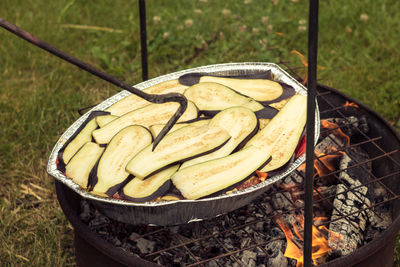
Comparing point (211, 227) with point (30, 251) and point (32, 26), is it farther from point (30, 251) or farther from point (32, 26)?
point (32, 26)

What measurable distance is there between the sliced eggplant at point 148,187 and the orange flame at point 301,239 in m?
0.55

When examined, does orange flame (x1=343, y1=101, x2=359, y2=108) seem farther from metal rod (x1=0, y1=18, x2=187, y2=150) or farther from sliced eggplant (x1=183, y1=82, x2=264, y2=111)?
metal rod (x1=0, y1=18, x2=187, y2=150)

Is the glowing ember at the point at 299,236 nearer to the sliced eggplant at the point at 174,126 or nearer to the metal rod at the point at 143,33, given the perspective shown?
the sliced eggplant at the point at 174,126

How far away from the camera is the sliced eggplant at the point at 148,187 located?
1.69m

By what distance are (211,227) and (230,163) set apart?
1.66ft

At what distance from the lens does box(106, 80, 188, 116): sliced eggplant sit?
6.92ft

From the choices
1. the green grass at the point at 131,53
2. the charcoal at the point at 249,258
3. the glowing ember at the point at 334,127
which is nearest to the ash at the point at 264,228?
the charcoal at the point at 249,258

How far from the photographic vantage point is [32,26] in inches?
161

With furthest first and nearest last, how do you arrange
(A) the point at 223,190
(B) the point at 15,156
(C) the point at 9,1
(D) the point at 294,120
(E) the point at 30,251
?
(C) the point at 9,1 < (B) the point at 15,156 < (E) the point at 30,251 < (D) the point at 294,120 < (A) the point at 223,190

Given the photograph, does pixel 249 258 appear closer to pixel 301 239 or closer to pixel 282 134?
pixel 301 239

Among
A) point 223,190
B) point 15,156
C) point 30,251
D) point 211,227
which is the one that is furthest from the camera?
point 15,156

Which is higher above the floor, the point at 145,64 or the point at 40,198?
the point at 145,64

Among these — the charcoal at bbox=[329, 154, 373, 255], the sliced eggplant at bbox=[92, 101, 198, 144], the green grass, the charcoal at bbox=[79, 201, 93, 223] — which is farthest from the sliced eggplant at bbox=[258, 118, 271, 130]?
the green grass

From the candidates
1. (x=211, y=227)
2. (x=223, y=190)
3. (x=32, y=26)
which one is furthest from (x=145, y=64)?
(x=32, y=26)
